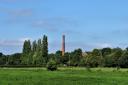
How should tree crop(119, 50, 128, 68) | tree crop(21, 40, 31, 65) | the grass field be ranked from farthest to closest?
tree crop(21, 40, 31, 65) < tree crop(119, 50, 128, 68) < the grass field

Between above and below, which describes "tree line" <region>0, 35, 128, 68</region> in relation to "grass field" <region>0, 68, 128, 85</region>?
above

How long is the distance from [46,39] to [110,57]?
27759mm

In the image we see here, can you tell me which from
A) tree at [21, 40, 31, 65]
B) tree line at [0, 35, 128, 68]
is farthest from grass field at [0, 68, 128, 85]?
tree at [21, 40, 31, 65]

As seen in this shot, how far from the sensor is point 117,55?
155 metres

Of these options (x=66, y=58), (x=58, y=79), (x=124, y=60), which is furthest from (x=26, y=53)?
(x=58, y=79)

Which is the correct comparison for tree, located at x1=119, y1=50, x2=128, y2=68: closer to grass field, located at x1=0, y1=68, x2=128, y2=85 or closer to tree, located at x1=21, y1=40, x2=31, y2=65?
tree, located at x1=21, y1=40, x2=31, y2=65

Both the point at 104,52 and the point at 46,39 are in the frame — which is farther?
the point at 104,52

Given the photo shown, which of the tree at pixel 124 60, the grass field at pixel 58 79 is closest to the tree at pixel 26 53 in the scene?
the tree at pixel 124 60

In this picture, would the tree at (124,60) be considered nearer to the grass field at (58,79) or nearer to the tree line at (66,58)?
the tree line at (66,58)

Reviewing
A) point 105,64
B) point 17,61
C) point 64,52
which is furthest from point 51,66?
point 64,52

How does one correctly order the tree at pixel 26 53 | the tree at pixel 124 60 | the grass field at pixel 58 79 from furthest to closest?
the tree at pixel 26 53 → the tree at pixel 124 60 → the grass field at pixel 58 79

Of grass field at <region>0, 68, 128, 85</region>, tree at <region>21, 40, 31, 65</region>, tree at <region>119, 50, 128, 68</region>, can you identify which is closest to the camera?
grass field at <region>0, 68, 128, 85</region>

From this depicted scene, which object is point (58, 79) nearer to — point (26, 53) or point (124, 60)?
Answer: point (124, 60)

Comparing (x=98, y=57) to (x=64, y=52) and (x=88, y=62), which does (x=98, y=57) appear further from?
(x=64, y=52)
